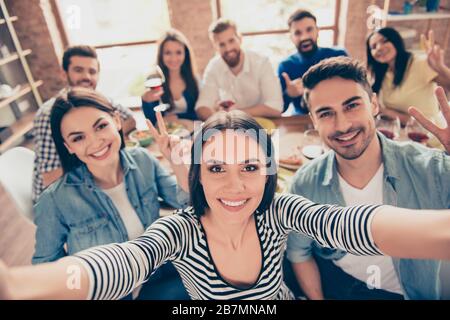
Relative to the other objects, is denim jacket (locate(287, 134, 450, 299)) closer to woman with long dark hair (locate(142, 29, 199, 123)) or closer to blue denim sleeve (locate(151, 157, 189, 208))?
blue denim sleeve (locate(151, 157, 189, 208))

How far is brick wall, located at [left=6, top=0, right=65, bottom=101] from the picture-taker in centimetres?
85

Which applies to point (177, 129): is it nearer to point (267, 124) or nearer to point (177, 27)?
point (267, 124)

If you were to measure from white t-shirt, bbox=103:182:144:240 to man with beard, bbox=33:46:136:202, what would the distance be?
17.1 inches

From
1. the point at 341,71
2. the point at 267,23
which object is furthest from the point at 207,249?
the point at 267,23

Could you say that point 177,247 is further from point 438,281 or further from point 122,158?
point 438,281

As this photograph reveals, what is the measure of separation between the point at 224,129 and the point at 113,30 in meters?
0.81

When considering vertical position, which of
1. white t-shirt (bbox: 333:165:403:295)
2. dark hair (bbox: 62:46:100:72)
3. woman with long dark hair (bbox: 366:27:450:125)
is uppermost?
dark hair (bbox: 62:46:100:72)

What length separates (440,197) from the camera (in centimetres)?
89

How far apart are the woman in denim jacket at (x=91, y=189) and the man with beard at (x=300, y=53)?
124 centimetres

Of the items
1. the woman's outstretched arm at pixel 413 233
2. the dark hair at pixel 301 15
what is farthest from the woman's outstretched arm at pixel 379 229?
the dark hair at pixel 301 15

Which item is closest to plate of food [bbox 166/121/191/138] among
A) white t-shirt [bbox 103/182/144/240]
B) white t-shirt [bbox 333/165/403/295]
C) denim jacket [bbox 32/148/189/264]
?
denim jacket [bbox 32/148/189/264]

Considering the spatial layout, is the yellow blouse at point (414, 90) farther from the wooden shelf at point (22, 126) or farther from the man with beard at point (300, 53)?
the wooden shelf at point (22, 126)

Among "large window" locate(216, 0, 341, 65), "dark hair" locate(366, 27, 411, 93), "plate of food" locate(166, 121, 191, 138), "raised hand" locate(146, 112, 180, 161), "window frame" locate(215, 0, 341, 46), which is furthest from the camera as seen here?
"large window" locate(216, 0, 341, 65)

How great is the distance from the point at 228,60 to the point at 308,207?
5.54 feet
